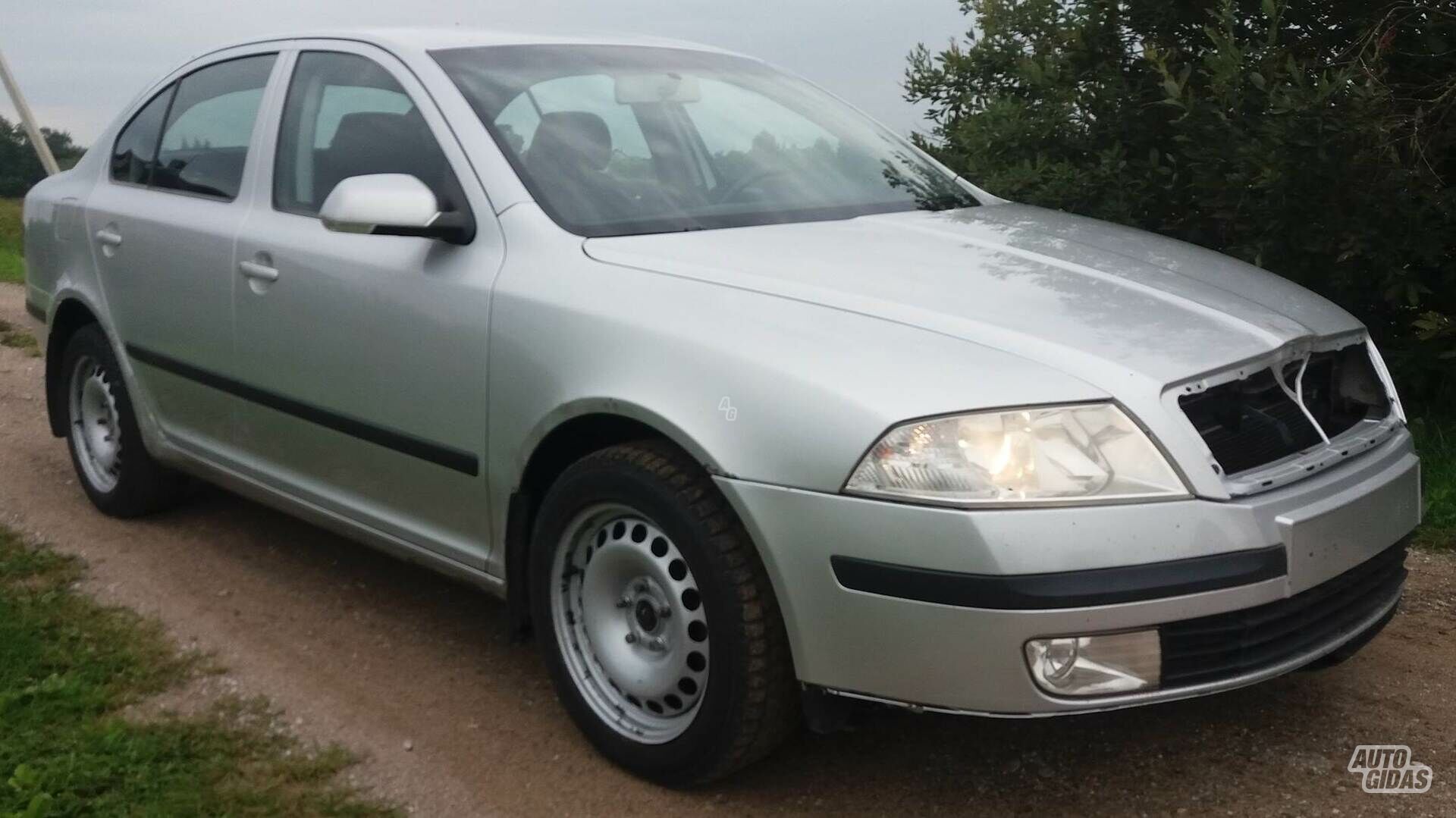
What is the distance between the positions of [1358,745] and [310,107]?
3.31m

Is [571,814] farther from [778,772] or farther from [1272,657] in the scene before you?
[1272,657]

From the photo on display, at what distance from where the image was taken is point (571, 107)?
393cm

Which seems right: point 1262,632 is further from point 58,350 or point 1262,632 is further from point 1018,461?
point 58,350

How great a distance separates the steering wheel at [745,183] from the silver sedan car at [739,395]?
2cm

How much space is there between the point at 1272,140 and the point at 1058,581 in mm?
3348

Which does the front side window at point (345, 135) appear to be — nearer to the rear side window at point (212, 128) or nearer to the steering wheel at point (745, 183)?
the rear side window at point (212, 128)

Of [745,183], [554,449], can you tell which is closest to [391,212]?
[554,449]

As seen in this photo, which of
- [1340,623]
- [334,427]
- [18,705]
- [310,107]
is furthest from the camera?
[310,107]

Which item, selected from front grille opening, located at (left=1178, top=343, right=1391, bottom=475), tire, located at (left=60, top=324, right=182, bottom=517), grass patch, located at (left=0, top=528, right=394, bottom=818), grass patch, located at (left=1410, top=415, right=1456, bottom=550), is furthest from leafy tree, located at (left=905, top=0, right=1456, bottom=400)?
grass patch, located at (left=0, top=528, right=394, bottom=818)

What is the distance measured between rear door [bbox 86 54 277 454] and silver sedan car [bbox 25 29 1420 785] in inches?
0.9

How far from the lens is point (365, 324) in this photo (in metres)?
3.79

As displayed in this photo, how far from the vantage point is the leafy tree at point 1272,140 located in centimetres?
530

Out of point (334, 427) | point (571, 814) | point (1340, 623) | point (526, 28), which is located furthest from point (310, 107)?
point (1340, 623)

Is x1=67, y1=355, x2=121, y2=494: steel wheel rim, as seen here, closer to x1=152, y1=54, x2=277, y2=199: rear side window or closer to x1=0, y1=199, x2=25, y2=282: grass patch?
x1=152, y1=54, x2=277, y2=199: rear side window
